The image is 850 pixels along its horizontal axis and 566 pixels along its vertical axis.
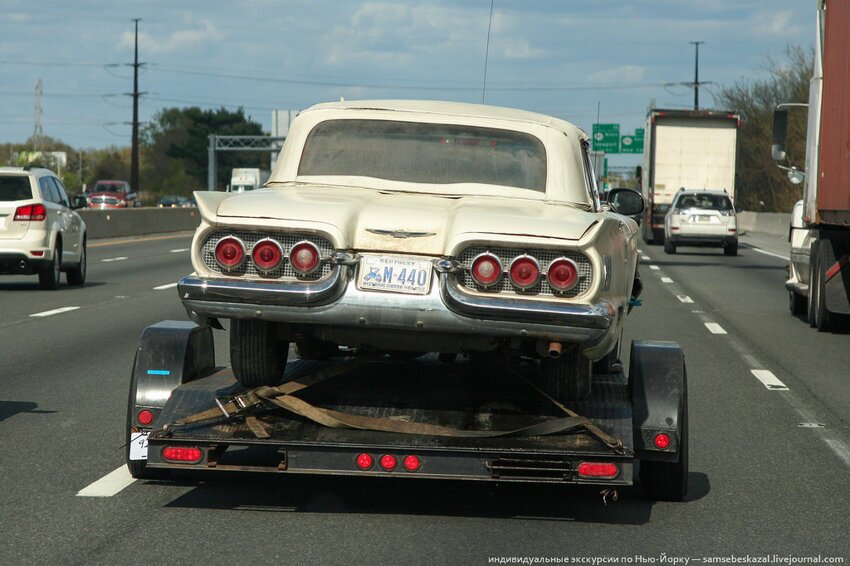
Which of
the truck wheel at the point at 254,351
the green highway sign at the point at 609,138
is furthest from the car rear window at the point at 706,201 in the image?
the green highway sign at the point at 609,138

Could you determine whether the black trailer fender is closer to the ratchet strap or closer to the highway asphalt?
the highway asphalt

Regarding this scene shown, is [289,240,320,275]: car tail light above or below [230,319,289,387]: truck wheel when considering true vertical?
above

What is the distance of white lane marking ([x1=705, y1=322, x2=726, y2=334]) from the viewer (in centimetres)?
1612

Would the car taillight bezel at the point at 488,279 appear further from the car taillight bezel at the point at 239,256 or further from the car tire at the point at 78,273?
the car tire at the point at 78,273

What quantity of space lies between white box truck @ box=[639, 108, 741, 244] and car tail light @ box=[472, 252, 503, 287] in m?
37.2

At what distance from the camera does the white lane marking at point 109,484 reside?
6.82 m

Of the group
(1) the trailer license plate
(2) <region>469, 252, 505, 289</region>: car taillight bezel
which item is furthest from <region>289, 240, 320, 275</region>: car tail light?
(1) the trailer license plate

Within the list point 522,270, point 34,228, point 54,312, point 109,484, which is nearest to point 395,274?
point 522,270

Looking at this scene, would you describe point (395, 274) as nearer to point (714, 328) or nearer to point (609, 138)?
point (714, 328)

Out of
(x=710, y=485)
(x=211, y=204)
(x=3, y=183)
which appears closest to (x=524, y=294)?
(x=211, y=204)

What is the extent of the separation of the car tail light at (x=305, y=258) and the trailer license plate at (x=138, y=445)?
4.08 ft

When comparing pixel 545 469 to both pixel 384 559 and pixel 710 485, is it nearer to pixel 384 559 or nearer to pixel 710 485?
pixel 384 559

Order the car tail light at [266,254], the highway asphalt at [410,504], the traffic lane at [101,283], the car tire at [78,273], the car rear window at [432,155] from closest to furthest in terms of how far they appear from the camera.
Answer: the highway asphalt at [410,504], the car tail light at [266,254], the car rear window at [432,155], the traffic lane at [101,283], the car tire at [78,273]

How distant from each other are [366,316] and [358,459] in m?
0.60
